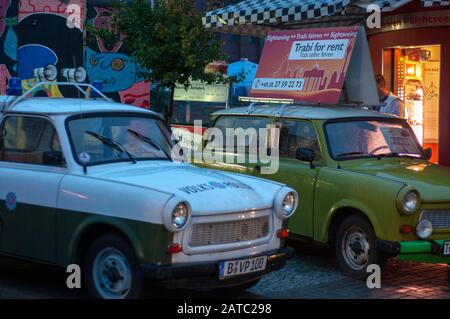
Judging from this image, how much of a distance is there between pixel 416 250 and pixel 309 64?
3631mm

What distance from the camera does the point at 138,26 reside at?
450 inches

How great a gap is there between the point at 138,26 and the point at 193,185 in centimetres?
596

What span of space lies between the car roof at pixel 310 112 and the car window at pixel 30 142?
10.1 feet

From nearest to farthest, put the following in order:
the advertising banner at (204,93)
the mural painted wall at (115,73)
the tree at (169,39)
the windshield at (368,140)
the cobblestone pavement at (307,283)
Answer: the cobblestone pavement at (307,283), the windshield at (368,140), the tree at (169,39), the advertising banner at (204,93), the mural painted wall at (115,73)

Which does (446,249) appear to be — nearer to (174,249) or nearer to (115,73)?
(174,249)

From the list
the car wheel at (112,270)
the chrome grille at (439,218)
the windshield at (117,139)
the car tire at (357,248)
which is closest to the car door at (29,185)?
the windshield at (117,139)

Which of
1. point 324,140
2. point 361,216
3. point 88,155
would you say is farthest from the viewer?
point 324,140

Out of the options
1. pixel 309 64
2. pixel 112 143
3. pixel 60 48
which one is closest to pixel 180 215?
pixel 112 143

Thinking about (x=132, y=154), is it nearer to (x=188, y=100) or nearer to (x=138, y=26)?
(x=138, y=26)

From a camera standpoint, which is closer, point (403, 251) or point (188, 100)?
point (403, 251)

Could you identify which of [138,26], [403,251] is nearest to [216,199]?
[403,251]

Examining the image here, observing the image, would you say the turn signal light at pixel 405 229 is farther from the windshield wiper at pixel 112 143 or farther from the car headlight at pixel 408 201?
the windshield wiper at pixel 112 143

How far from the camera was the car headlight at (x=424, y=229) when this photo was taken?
23.3 ft

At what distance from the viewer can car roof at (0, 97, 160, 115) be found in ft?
22.0
